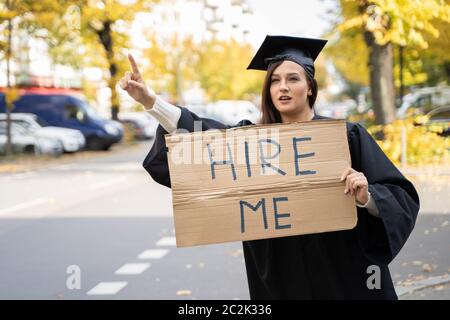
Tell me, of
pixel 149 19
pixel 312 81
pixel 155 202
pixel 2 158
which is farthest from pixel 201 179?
pixel 149 19

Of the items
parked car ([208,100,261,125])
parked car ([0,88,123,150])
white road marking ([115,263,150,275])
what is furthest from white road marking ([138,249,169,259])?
parked car ([208,100,261,125])

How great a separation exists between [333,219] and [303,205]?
0.13 m

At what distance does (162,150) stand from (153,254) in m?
5.87

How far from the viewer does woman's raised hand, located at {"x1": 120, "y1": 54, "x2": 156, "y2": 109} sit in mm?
2949

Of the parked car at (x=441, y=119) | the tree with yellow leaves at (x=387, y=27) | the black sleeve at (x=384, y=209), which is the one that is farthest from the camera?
the parked car at (x=441, y=119)

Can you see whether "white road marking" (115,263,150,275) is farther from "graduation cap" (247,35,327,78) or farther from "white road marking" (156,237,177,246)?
"graduation cap" (247,35,327,78)

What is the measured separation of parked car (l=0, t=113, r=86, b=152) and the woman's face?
24.3 meters

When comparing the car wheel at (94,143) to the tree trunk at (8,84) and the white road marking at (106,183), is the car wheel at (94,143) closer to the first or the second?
the tree trunk at (8,84)

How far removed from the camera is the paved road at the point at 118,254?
6902mm

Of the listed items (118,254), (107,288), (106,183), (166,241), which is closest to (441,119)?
(106,183)

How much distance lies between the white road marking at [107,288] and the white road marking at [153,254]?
1.30 m

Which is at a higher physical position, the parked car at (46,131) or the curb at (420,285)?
the parked car at (46,131)

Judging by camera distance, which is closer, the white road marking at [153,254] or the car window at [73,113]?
the white road marking at [153,254]

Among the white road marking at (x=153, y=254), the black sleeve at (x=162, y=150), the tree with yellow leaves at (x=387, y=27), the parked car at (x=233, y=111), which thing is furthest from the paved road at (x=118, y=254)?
the parked car at (x=233, y=111)
